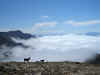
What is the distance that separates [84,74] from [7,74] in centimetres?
2074

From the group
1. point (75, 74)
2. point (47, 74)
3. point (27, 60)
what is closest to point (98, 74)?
point (75, 74)

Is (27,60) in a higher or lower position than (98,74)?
higher

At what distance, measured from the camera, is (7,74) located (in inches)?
1577

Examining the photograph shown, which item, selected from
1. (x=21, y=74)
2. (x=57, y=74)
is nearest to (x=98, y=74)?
(x=57, y=74)

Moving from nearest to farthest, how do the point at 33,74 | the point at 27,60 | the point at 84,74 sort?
1. the point at 33,74
2. the point at 84,74
3. the point at 27,60

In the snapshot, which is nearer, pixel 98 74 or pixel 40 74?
pixel 40 74

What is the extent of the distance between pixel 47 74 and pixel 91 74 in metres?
12.6

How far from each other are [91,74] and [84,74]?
2.45 meters

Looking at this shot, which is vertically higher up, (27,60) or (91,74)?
(27,60)

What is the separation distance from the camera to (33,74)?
127ft

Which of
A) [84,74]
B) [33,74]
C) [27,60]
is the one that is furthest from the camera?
[27,60]

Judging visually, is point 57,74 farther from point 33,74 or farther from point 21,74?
point 21,74

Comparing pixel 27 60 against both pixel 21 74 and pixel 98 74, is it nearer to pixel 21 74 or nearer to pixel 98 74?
pixel 21 74

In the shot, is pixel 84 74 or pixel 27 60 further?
pixel 27 60
